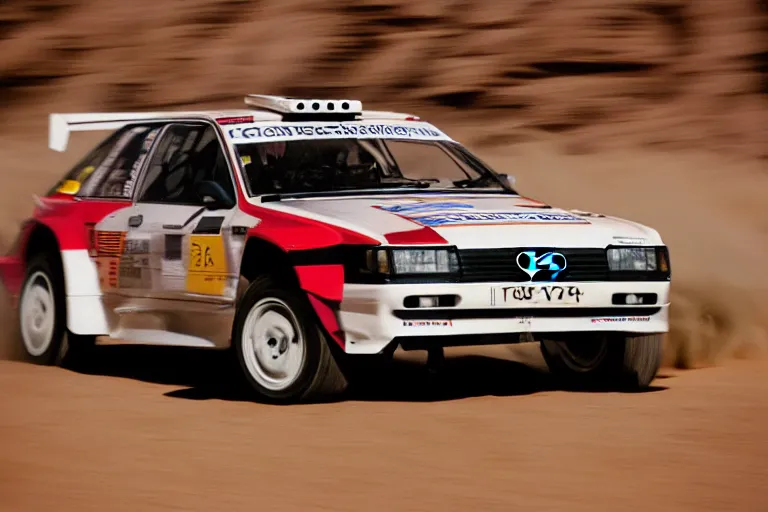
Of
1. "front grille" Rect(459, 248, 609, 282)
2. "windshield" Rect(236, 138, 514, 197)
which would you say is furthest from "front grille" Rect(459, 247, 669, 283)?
"windshield" Rect(236, 138, 514, 197)

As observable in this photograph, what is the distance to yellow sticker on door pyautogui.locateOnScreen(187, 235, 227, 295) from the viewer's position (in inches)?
352

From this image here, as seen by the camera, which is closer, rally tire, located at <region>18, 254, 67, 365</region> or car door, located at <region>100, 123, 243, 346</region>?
car door, located at <region>100, 123, 243, 346</region>

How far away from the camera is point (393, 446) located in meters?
7.07

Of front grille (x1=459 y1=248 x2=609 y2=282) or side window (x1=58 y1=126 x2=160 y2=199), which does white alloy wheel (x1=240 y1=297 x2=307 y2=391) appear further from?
side window (x1=58 y1=126 x2=160 y2=199)

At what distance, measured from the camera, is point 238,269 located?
8.81m

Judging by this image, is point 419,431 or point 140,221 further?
point 140,221

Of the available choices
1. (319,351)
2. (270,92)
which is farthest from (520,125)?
(319,351)

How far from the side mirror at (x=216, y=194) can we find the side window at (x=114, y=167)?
3.50 feet

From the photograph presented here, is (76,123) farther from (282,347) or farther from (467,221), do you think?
(467,221)

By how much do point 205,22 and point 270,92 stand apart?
223cm

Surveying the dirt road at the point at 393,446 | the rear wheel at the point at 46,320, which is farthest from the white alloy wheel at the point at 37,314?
the dirt road at the point at 393,446

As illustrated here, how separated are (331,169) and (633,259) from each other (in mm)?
1788

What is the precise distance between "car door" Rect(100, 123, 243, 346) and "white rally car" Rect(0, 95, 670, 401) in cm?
1

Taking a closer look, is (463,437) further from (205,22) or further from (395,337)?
(205,22)
